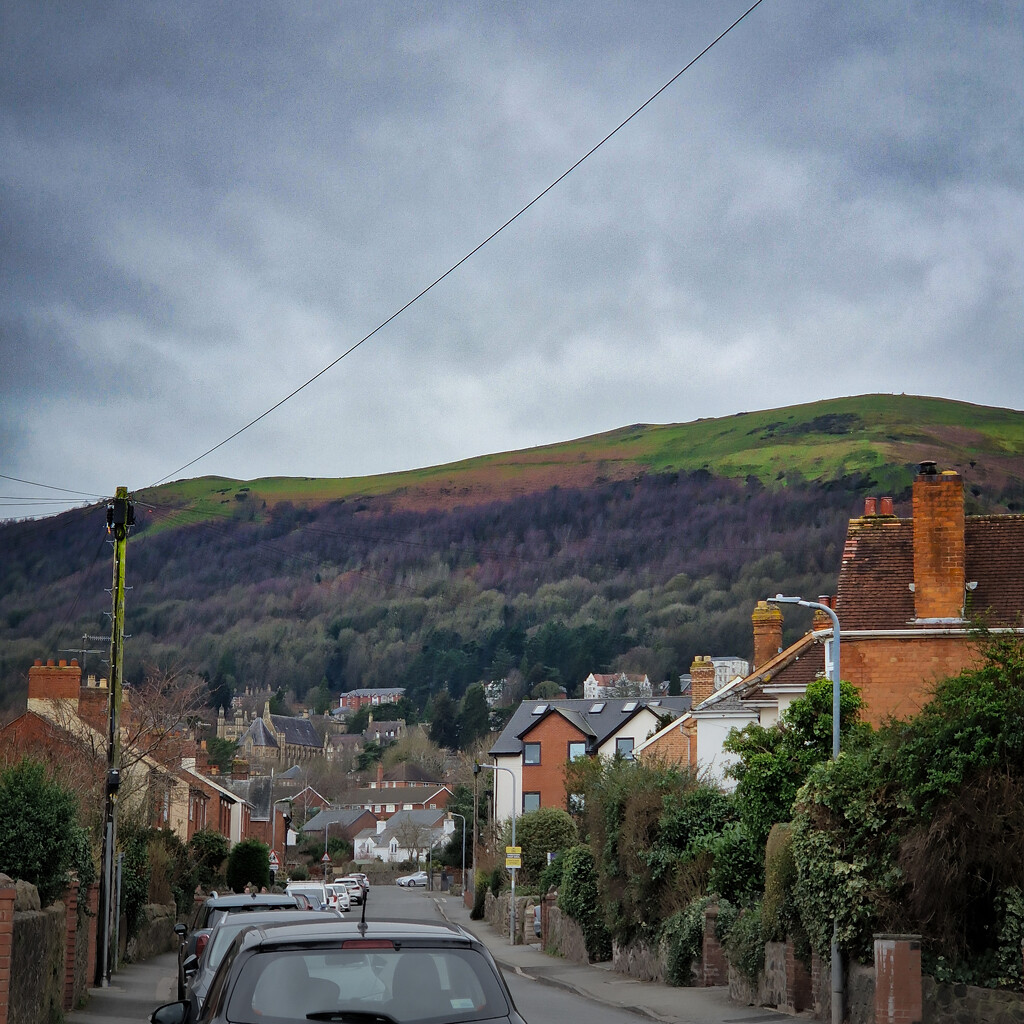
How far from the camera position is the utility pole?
87.8 ft

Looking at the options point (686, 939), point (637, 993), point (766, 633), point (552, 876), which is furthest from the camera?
point (552, 876)

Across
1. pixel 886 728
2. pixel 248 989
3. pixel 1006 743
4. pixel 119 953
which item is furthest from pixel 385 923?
pixel 119 953

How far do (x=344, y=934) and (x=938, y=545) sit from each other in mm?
20862

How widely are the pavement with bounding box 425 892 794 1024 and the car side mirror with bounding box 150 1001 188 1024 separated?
17.1ft

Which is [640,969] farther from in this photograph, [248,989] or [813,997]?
[248,989]

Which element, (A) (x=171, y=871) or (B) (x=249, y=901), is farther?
(A) (x=171, y=871)

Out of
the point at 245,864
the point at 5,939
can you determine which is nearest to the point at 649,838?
the point at 5,939

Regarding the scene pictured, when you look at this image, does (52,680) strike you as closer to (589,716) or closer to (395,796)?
(589,716)

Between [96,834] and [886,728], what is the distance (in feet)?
63.6

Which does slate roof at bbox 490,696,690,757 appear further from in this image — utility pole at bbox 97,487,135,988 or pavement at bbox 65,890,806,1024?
utility pole at bbox 97,487,135,988

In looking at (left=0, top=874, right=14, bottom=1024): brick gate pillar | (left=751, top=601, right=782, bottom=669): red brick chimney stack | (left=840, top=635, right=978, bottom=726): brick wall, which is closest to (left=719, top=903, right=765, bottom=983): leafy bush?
(left=840, top=635, right=978, bottom=726): brick wall

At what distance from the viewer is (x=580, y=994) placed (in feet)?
91.8

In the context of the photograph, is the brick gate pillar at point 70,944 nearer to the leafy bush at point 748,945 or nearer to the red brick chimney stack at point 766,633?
the leafy bush at point 748,945

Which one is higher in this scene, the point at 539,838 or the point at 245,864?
the point at 539,838
